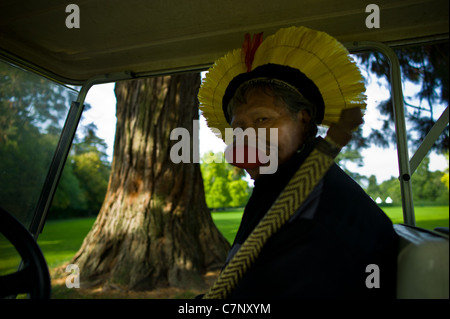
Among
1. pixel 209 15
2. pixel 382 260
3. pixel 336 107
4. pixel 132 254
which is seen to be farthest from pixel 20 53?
pixel 132 254

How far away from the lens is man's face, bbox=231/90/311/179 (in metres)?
1.32

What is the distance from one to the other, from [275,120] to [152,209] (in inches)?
149

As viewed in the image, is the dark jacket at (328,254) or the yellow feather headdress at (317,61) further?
the yellow feather headdress at (317,61)

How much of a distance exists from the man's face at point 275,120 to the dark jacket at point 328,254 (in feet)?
0.92

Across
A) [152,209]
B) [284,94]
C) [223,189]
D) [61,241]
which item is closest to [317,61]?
[284,94]

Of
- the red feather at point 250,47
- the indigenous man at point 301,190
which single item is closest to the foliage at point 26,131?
the indigenous man at point 301,190

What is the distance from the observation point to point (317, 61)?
134 centimetres

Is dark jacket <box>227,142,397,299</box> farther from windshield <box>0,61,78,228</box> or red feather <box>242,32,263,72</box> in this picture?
windshield <box>0,61,78,228</box>

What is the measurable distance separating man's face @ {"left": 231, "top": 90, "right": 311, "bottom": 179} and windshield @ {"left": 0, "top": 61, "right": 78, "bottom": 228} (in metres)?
1.22

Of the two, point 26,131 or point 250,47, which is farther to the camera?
point 26,131

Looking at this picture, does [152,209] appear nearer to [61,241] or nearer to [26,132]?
[26,132]

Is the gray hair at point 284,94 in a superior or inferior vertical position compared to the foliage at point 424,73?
inferior

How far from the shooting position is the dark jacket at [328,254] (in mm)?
848

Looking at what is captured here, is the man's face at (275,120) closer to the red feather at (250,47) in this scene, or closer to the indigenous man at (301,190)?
the indigenous man at (301,190)
